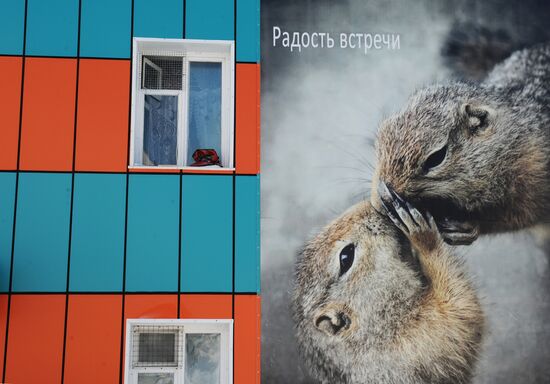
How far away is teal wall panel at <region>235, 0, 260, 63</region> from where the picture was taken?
Result: 20.2ft

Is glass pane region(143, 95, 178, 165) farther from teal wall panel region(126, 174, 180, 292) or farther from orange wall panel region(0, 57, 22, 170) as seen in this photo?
orange wall panel region(0, 57, 22, 170)

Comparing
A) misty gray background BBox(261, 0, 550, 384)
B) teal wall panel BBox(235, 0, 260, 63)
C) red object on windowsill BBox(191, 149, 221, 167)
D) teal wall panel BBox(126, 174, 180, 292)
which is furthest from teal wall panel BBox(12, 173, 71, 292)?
teal wall panel BBox(235, 0, 260, 63)

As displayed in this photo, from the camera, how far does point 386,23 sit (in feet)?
20.8

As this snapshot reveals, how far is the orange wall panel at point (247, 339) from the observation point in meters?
5.66

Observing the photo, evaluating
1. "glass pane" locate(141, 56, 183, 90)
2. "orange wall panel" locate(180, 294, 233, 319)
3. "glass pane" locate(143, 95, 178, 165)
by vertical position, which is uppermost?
"glass pane" locate(141, 56, 183, 90)

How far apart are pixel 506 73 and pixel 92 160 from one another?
4011mm

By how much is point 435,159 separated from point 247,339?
242cm

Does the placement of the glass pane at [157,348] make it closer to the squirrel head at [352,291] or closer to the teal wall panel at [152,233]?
the teal wall panel at [152,233]

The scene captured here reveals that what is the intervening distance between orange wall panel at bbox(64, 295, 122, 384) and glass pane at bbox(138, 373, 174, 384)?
0.82 ft

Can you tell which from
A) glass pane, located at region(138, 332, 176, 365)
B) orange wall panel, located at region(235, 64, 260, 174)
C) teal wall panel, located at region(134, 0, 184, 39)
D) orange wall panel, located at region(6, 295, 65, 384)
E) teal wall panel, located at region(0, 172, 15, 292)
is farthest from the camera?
teal wall panel, located at region(134, 0, 184, 39)

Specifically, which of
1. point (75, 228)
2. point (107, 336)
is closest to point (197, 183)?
point (75, 228)

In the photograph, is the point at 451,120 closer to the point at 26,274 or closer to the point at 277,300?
the point at 277,300

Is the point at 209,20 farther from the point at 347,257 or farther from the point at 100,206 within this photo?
the point at 347,257

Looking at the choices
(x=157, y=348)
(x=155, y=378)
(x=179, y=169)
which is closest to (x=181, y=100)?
(x=179, y=169)
